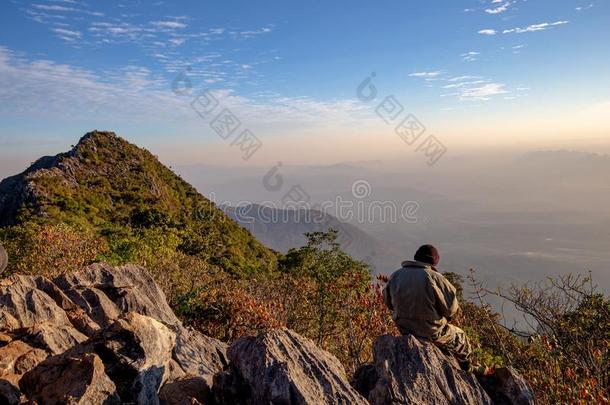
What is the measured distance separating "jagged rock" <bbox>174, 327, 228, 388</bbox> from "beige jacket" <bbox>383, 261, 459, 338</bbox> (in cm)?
357

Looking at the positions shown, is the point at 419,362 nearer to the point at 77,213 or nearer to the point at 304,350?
the point at 304,350

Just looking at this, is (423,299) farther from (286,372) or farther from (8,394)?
(8,394)

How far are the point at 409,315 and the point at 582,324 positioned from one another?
7.10m

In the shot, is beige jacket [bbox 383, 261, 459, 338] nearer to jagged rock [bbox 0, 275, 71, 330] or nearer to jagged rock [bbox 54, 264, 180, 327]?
jagged rock [bbox 54, 264, 180, 327]

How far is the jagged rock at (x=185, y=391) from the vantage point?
20.6 ft

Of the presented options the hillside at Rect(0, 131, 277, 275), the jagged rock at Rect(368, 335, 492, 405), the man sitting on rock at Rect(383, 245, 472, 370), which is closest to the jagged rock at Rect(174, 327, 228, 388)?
the jagged rock at Rect(368, 335, 492, 405)

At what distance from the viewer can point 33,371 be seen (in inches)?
245

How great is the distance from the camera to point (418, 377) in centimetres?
677

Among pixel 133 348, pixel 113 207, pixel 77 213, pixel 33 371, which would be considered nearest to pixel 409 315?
pixel 133 348

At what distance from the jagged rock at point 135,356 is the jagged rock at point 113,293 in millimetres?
2572

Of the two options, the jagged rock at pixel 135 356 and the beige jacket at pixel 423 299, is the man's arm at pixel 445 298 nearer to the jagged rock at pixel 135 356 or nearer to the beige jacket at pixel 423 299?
the beige jacket at pixel 423 299

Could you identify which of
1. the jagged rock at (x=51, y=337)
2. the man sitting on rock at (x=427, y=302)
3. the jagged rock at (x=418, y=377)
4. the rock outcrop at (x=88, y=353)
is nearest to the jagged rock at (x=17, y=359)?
the rock outcrop at (x=88, y=353)

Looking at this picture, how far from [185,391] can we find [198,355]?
6.04 feet

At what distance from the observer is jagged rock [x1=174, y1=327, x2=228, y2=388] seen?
306 inches
